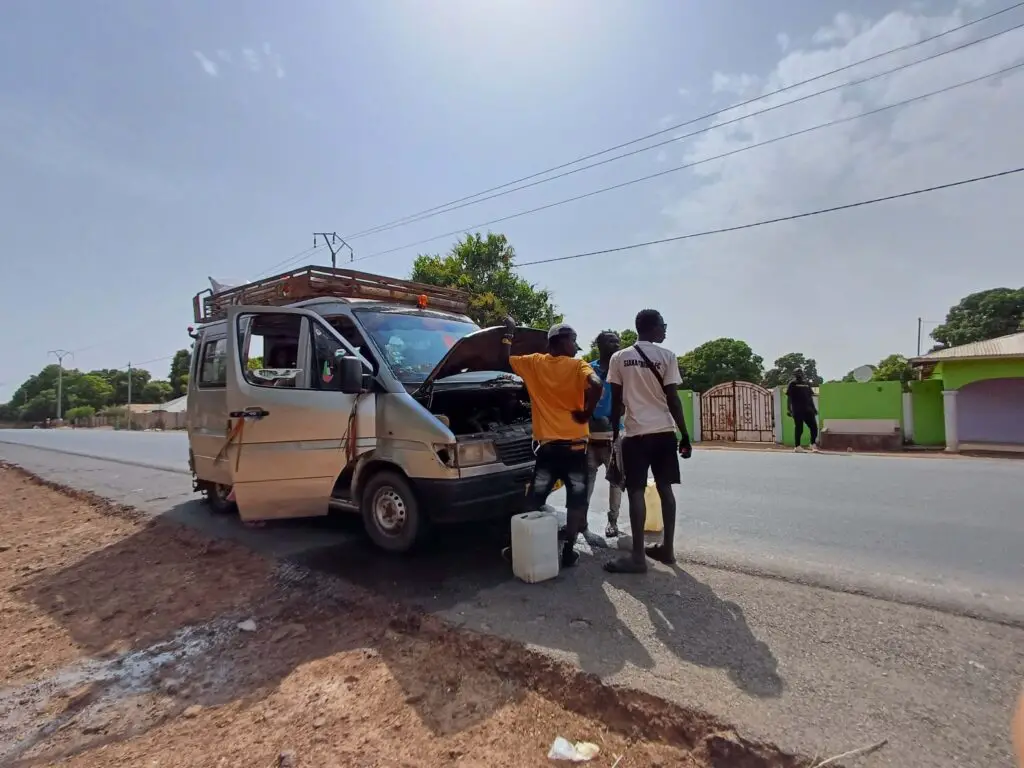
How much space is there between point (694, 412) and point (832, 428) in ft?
14.6

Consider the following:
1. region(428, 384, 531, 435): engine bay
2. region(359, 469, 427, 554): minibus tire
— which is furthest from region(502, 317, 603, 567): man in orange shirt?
region(359, 469, 427, 554): minibus tire

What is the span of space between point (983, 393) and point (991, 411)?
527 mm

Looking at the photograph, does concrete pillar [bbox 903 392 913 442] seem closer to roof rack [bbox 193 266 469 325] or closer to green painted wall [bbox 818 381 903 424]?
green painted wall [bbox 818 381 903 424]

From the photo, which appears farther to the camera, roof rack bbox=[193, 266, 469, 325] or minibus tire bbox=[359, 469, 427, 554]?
roof rack bbox=[193, 266, 469, 325]

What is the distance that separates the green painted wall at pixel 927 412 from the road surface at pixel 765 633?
1088 centimetres

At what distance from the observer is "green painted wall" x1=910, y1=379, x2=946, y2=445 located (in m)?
14.6

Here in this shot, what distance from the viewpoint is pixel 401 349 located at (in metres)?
4.96

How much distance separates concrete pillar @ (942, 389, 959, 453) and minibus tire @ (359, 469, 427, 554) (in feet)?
48.7

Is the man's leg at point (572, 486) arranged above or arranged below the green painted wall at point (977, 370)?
below

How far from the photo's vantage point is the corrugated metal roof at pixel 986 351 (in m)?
13.6

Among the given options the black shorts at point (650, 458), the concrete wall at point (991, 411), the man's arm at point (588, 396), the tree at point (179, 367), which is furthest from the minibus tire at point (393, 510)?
the tree at point (179, 367)

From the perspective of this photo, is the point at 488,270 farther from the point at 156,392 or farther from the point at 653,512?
the point at 156,392

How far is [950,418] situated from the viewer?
1381 cm

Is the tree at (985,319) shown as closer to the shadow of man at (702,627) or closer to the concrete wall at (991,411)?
the concrete wall at (991,411)
